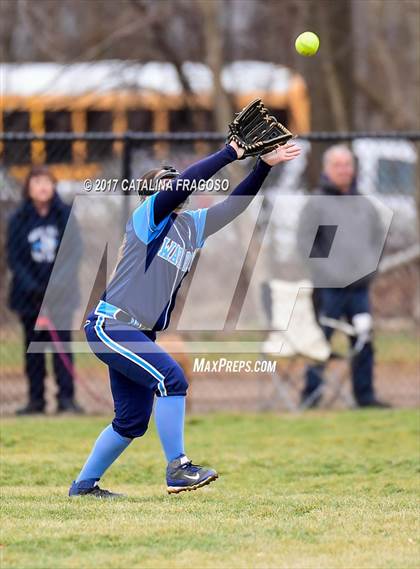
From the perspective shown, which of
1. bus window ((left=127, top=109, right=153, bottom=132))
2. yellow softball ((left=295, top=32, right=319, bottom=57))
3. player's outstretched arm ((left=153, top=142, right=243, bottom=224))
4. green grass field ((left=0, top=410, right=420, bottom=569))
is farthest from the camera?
bus window ((left=127, top=109, right=153, bottom=132))

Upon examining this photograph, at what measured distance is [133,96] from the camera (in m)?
17.3

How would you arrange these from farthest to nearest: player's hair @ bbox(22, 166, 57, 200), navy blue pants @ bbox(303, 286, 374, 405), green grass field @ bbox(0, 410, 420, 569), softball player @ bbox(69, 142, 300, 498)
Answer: navy blue pants @ bbox(303, 286, 374, 405)
player's hair @ bbox(22, 166, 57, 200)
softball player @ bbox(69, 142, 300, 498)
green grass field @ bbox(0, 410, 420, 569)

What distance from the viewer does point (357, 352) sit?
1002 centimetres

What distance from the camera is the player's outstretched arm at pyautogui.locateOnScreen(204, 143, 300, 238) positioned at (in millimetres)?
6137

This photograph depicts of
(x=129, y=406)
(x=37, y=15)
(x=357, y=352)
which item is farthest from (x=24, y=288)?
(x=37, y=15)

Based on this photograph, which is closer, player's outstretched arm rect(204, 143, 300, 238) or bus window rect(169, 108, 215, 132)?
player's outstretched arm rect(204, 143, 300, 238)

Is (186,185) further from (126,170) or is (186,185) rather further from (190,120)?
(190,120)

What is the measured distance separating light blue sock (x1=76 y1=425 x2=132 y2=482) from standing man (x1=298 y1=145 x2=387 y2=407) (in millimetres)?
4153

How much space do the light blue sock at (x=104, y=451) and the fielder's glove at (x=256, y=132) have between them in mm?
1611

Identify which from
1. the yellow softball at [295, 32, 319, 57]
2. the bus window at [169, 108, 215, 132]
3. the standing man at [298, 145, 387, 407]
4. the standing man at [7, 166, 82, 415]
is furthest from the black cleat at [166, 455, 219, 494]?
the bus window at [169, 108, 215, 132]

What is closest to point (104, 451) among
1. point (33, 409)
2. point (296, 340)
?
point (33, 409)

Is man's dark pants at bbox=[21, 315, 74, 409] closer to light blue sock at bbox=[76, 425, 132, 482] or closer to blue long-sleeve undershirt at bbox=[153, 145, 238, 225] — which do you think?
light blue sock at bbox=[76, 425, 132, 482]

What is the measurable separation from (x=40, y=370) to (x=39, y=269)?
854 millimetres

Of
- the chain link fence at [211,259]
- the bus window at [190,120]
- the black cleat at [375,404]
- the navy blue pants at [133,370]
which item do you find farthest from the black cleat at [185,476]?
the bus window at [190,120]
